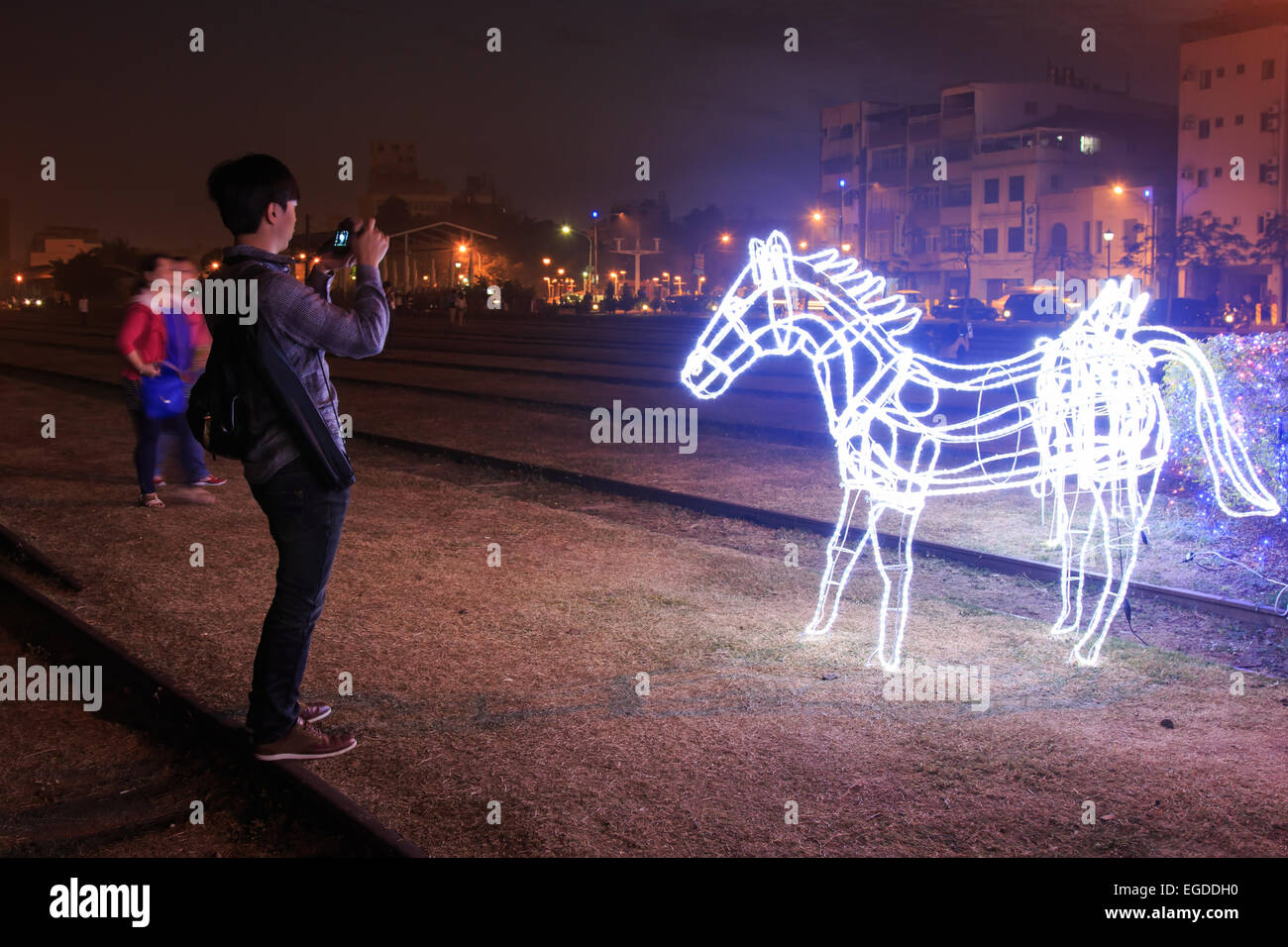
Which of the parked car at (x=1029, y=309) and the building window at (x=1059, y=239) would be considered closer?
the parked car at (x=1029, y=309)

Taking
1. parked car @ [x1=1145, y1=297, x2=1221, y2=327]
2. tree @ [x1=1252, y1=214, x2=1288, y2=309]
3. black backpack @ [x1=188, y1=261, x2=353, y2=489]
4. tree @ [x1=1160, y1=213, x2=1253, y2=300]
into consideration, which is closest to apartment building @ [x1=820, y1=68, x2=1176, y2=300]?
tree @ [x1=1160, y1=213, x2=1253, y2=300]

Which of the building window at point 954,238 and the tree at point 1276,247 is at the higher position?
the building window at point 954,238

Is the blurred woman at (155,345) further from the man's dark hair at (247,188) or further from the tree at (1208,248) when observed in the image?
the tree at (1208,248)

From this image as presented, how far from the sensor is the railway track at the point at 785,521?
24.7 ft

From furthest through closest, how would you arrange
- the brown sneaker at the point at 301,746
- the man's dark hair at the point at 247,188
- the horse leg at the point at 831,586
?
the horse leg at the point at 831,586
the brown sneaker at the point at 301,746
the man's dark hair at the point at 247,188

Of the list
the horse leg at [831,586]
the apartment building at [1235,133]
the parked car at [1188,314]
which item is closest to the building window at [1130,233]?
the apartment building at [1235,133]

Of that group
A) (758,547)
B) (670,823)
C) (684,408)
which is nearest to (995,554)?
(758,547)

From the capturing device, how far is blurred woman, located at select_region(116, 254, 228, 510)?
1105 cm

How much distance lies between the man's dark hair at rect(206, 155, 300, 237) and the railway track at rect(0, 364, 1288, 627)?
534 cm

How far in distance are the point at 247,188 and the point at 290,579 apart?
1.62 meters

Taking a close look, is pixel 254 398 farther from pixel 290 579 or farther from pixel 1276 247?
pixel 1276 247

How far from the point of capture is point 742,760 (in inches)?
201

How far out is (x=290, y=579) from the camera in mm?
4707

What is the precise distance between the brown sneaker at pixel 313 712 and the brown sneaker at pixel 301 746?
0.25 meters
